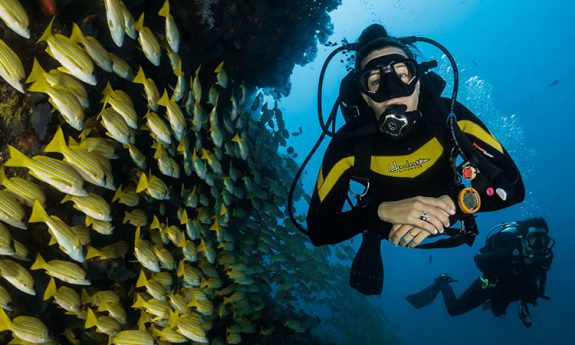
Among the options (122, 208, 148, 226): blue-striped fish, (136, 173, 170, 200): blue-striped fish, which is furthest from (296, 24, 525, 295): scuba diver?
(122, 208, 148, 226): blue-striped fish

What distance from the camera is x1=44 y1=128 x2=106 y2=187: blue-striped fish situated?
2.90 m

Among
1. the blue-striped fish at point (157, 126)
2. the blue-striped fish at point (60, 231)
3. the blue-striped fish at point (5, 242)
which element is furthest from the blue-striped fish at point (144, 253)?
the blue-striped fish at point (5, 242)

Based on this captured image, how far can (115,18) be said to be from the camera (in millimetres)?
2938

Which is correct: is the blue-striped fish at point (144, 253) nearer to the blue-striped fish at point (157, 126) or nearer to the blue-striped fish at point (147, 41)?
the blue-striped fish at point (157, 126)

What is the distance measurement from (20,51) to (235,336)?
16.3 feet

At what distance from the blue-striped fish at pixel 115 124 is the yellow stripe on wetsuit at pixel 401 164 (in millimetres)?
1971

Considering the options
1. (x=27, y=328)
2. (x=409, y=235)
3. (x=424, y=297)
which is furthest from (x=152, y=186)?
(x=424, y=297)

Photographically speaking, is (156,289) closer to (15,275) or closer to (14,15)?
(15,275)

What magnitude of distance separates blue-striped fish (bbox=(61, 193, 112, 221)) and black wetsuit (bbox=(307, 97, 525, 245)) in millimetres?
1964

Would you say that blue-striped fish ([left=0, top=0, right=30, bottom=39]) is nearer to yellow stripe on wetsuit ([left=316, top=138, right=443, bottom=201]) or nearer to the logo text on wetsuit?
yellow stripe on wetsuit ([left=316, top=138, right=443, bottom=201])

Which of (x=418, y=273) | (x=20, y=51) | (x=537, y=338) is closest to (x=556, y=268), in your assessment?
(x=537, y=338)

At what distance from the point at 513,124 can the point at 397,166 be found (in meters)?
86.9

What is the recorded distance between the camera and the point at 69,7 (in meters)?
3.97

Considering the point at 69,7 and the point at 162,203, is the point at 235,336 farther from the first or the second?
the point at 69,7
